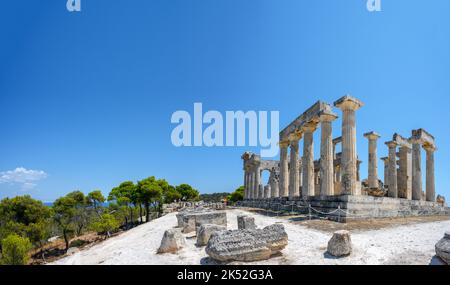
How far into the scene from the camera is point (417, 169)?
906 inches

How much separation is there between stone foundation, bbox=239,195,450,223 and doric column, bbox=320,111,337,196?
3.16 feet

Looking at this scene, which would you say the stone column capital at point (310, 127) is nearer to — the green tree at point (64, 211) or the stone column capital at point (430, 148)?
the stone column capital at point (430, 148)

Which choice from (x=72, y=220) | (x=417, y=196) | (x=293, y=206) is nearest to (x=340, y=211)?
(x=293, y=206)

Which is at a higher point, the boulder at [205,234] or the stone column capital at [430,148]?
the stone column capital at [430,148]

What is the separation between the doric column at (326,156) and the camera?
1673 cm

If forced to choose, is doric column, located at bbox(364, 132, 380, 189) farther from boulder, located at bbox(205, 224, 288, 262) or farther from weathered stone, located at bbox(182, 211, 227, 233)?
boulder, located at bbox(205, 224, 288, 262)

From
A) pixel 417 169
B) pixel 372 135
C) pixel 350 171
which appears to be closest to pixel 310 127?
pixel 350 171

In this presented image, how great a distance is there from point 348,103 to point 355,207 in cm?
611

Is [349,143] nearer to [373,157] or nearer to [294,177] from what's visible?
[294,177]

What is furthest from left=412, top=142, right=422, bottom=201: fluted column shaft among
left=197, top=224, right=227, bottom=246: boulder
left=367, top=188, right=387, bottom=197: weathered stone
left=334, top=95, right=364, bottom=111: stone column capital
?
left=197, top=224, right=227, bottom=246: boulder

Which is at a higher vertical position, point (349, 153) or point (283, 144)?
point (283, 144)

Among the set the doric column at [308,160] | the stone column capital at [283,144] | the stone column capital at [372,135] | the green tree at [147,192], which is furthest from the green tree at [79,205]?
the stone column capital at [372,135]
